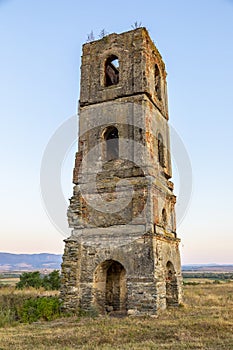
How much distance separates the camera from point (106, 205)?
12258 millimetres

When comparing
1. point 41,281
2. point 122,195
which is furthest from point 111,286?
point 41,281

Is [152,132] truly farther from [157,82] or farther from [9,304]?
[9,304]

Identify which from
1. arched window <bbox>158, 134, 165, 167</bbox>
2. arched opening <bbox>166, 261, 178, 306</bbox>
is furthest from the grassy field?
arched window <bbox>158, 134, 165, 167</bbox>

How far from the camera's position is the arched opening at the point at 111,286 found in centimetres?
1184

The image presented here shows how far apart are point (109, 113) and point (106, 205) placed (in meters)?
3.75

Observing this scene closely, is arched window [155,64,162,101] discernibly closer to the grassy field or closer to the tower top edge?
the tower top edge

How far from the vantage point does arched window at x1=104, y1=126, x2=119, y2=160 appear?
13.8 metres

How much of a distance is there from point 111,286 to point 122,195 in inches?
149

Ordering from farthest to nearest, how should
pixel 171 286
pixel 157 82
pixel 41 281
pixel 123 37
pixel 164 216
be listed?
pixel 41 281 → pixel 157 82 → pixel 123 37 → pixel 164 216 → pixel 171 286

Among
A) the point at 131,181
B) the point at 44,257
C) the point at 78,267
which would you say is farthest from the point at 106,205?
the point at 44,257

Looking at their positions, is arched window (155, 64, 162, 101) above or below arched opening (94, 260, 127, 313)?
above

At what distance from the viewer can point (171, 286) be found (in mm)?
13258

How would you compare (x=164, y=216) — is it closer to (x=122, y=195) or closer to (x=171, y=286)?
(x=122, y=195)

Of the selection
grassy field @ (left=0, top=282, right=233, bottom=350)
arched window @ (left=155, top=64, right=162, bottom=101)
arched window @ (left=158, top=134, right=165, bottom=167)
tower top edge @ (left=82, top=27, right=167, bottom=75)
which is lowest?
grassy field @ (left=0, top=282, right=233, bottom=350)
